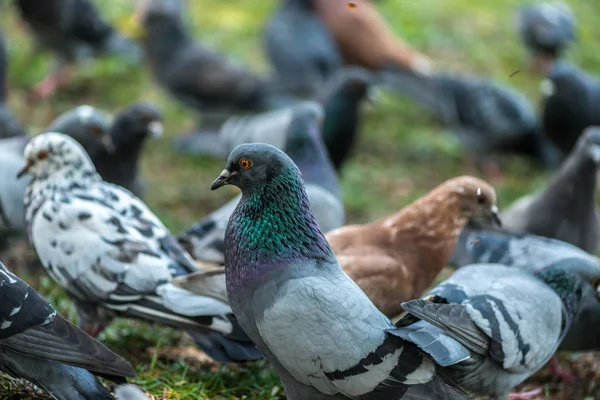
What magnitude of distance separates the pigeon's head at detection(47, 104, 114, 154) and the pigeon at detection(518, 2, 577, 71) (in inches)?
256

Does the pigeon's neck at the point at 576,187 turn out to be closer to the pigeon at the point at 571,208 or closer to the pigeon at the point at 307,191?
the pigeon at the point at 571,208

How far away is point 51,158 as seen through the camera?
→ 4.99m

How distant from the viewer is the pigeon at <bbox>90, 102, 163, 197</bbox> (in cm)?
634

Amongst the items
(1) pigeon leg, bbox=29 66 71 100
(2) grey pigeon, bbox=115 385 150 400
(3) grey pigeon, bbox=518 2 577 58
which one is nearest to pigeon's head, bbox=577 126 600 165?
(2) grey pigeon, bbox=115 385 150 400

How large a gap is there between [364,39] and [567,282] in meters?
6.16

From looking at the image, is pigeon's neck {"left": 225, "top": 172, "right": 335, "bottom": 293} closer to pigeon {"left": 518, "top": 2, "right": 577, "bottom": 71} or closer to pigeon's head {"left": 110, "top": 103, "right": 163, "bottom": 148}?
pigeon's head {"left": 110, "top": 103, "right": 163, "bottom": 148}

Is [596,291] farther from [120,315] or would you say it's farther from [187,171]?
[187,171]

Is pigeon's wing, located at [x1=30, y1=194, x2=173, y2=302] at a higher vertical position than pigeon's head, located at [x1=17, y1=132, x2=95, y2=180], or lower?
lower

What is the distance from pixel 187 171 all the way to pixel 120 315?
3971 millimetres

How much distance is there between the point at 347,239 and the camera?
16.3ft

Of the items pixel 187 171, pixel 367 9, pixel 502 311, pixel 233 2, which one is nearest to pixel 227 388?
pixel 502 311

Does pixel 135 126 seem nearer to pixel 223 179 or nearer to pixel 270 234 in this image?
pixel 223 179

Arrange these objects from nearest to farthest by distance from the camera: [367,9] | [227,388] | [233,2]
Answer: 1. [227,388]
2. [367,9]
3. [233,2]

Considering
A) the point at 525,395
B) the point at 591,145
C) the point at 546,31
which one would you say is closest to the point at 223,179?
the point at 525,395
